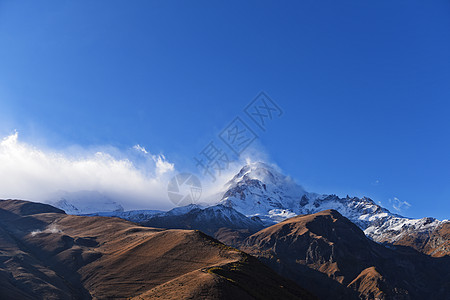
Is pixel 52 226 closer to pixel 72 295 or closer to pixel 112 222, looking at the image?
pixel 112 222

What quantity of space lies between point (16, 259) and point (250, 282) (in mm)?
75647

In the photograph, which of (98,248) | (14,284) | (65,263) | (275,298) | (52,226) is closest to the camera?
(275,298)

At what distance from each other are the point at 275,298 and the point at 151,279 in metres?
34.5

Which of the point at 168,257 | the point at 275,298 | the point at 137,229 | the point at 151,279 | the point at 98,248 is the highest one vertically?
the point at 137,229

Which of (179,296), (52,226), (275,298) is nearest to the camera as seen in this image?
(179,296)

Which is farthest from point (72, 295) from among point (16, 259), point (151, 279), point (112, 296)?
point (16, 259)

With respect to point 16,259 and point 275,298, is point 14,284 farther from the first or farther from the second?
point 275,298

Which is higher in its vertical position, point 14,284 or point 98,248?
point 98,248

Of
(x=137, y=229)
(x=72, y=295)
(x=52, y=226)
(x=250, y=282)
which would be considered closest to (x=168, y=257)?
(x=72, y=295)

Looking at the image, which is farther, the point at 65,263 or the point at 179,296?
the point at 65,263

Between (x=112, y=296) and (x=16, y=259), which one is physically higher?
(x=16, y=259)

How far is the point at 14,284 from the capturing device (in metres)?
79.2

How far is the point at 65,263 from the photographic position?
11106cm

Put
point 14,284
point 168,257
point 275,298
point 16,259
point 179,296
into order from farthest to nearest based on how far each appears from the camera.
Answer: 1. point 16,259
2. point 168,257
3. point 14,284
4. point 275,298
5. point 179,296
